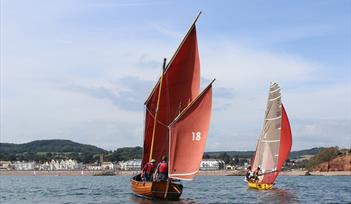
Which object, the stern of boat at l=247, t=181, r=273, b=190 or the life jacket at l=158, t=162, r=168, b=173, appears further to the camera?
the stern of boat at l=247, t=181, r=273, b=190

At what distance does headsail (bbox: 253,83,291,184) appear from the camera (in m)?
74.9

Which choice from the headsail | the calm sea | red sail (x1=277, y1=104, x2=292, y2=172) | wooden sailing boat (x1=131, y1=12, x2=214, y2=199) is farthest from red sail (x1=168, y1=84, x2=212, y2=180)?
red sail (x1=277, y1=104, x2=292, y2=172)

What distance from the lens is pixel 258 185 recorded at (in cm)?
7244

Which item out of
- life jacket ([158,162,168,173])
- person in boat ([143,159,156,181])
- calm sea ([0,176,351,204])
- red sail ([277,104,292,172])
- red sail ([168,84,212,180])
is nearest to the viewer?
red sail ([168,84,212,180])

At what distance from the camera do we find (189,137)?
45.8 m

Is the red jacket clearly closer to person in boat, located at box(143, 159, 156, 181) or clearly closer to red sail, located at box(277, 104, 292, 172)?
person in boat, located at box(143, 159, 156, 181)

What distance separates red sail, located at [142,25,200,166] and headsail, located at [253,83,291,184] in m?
27.5

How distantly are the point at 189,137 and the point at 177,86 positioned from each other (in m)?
4.70

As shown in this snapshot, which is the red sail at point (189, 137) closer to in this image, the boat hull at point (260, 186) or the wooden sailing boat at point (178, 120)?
the wooden sailing boat at point (178, 120)

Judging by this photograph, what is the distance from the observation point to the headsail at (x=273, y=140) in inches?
2950

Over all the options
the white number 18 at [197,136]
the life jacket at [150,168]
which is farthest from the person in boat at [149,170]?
the white number 18 at [197,136]

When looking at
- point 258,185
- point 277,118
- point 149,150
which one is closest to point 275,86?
point 277,118

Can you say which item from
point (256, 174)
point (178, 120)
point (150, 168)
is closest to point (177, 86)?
point (178, 120)

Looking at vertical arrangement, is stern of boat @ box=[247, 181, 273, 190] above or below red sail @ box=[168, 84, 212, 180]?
below
